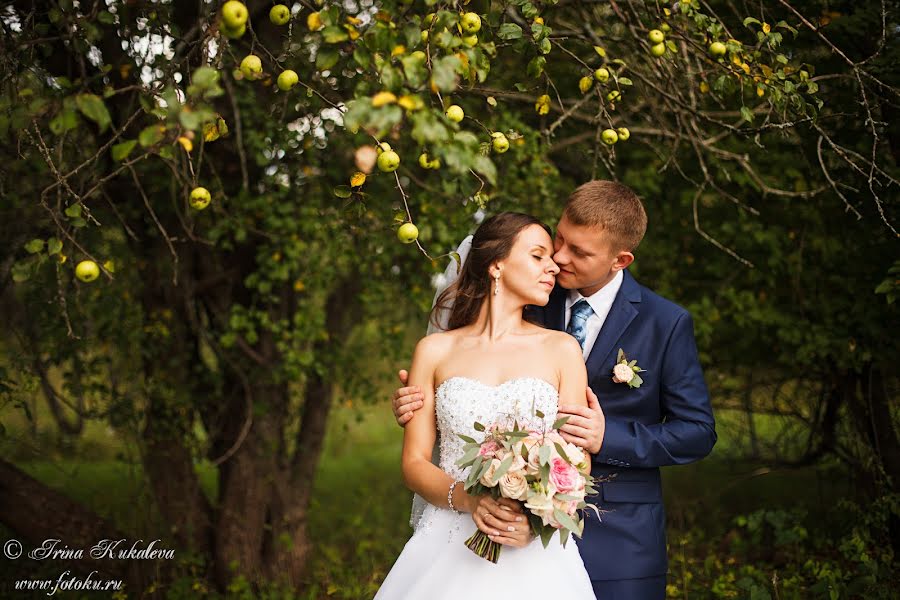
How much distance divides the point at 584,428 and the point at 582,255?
72 cm

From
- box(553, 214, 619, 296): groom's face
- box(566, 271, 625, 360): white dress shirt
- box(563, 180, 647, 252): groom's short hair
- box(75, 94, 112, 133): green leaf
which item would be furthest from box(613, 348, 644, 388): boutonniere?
box(75, 94, 112, 133): green leaf

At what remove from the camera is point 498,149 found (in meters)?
2.65

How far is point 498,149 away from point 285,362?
2.81 metres

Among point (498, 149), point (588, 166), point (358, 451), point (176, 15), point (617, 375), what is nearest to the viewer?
point (498, 149)

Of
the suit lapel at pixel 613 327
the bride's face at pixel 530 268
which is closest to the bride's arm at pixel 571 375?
the suit lapel at pixel 613 327

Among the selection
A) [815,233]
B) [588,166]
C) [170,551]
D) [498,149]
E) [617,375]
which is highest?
[588,166]

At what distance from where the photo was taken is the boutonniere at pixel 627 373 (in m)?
2.91

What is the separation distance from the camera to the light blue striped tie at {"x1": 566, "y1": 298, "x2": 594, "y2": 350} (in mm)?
3195

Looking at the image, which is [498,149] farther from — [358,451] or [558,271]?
[358,451]

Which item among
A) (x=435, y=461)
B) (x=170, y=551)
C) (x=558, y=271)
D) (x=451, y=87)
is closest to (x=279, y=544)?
(x=170, y=551)

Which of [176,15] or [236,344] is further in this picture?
[236,344]

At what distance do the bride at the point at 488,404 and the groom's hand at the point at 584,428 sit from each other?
0.31 feet

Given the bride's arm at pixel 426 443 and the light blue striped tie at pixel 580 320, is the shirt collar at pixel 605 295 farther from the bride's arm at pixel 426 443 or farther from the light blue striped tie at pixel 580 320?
the bride's arm at pixel 426 443

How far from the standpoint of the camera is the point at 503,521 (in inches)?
98.0
